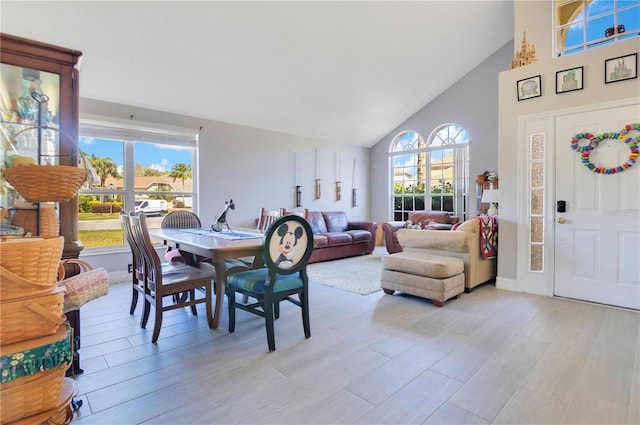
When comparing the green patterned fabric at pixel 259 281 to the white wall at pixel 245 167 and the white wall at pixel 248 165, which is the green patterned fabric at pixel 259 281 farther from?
the white wall at pixel 248 165

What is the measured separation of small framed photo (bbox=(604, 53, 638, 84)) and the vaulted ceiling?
2218 mm

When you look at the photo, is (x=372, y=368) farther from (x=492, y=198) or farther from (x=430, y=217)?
(x=430, y=217)

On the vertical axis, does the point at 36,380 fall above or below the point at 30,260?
below

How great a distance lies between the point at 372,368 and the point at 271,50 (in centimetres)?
398

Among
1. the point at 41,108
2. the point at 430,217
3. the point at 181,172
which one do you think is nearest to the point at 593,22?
the point at 430,217

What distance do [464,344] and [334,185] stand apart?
17.4 ft

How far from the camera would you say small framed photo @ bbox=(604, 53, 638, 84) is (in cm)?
306

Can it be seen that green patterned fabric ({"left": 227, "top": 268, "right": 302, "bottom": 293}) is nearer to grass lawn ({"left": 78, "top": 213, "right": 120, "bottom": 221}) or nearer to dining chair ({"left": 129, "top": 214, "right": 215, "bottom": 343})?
dining chair ({"left": 129, "top": 214, "right": 215, "bottom": 343})

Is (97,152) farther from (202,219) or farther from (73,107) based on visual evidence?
(73,107)

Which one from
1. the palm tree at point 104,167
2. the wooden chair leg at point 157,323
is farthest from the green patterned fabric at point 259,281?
the palm tree at point 104,167

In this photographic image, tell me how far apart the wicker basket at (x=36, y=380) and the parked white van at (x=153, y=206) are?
13.0ft

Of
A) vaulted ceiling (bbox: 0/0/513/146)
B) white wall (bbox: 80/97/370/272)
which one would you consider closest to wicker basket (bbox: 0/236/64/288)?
vaulted ceiling (bbox: 0/0/513/146)

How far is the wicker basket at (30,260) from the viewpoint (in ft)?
3.30

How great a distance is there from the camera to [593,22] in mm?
3678
